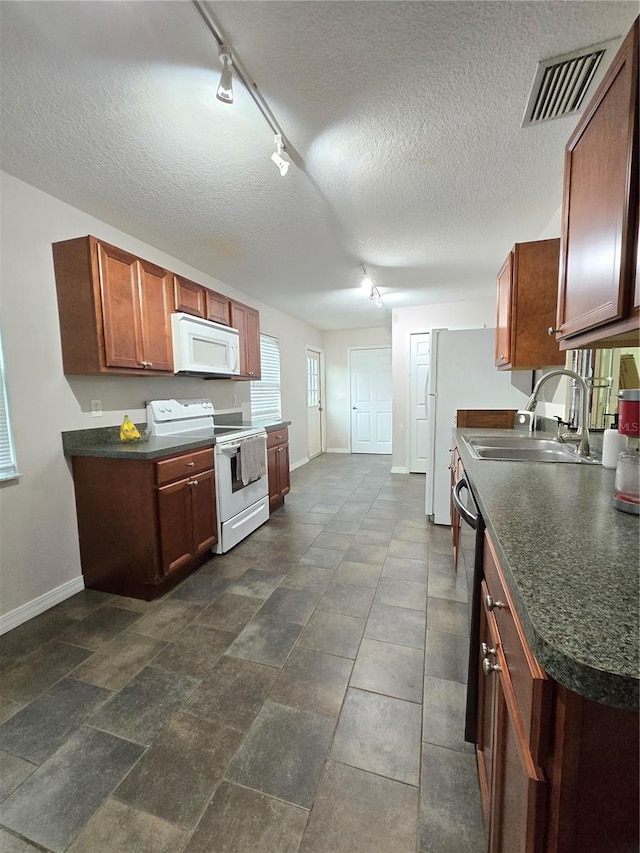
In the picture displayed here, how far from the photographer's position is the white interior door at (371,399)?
6.45 meters

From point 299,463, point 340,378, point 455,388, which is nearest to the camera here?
point 455,388

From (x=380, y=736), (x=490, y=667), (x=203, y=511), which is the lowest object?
(x=380, y=736)

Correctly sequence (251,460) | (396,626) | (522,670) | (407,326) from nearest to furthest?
1. (522,670)
2. (396,626)
3. (251,460)
4. (407,326)

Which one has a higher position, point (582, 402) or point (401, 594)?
point (582, 402)

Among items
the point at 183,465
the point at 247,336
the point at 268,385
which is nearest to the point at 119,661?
the point at 183,465

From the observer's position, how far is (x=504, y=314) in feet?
7.88

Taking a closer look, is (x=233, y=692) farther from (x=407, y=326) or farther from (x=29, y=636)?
(x=407, y=326)

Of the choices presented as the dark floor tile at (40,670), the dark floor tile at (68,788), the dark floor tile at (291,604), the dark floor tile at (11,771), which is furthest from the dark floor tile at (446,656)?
the dark floor tile at (40,670)

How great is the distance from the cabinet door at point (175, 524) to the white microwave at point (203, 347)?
96cm

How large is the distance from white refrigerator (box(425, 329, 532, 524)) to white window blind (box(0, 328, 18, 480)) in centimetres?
303

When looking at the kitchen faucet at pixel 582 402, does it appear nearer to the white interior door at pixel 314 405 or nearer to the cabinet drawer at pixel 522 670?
the cabinet drawer at pixel 522 670

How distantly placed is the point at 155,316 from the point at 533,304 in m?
2.48

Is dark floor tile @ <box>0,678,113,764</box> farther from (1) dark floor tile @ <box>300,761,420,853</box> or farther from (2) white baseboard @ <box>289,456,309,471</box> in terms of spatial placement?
(2) white baseboard @ <box>289,456,309,471</box>

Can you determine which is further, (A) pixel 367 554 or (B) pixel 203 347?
(B) pixel 203 347
